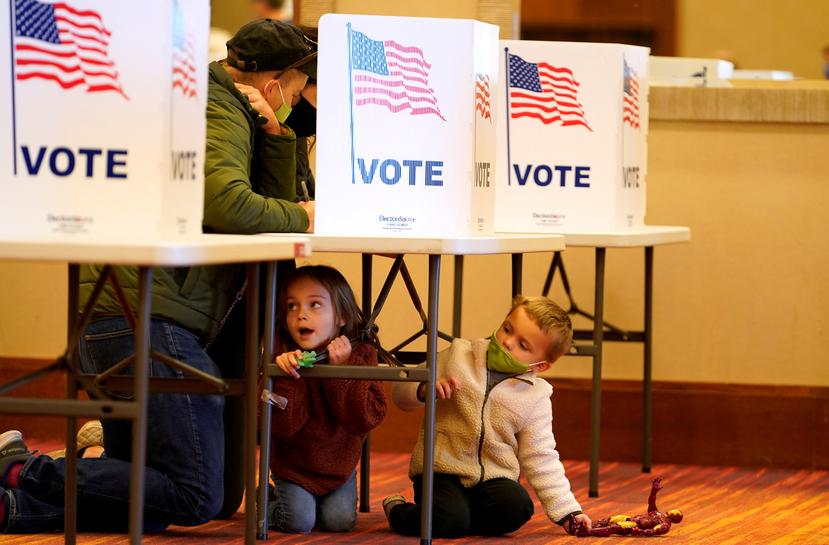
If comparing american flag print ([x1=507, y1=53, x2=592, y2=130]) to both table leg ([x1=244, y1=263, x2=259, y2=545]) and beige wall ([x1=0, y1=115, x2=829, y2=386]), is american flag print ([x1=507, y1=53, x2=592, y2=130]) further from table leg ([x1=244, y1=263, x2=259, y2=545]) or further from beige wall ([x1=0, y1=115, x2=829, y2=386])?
table leg ([x1=244, y1=263, x2=259, y2=545])

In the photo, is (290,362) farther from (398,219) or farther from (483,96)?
(483,96)

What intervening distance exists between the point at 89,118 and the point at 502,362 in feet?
4.49

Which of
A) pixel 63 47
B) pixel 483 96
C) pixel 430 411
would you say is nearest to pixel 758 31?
pixel 483 96

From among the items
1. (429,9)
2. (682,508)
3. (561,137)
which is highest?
(429,9)

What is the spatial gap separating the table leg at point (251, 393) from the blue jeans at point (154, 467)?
417mm

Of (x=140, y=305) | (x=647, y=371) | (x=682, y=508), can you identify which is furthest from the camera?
(x=647, y=371)

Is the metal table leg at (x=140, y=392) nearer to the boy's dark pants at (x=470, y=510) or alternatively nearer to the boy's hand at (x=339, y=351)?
the boy's hand at (x=339, y=351)

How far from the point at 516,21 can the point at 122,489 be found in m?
2.18

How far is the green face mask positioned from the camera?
3127 millimetres

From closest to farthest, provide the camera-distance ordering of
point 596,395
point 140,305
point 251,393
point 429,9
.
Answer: point 140,305, point 251,393, point 596,395, point 429,9

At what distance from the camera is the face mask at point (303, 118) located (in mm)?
3172

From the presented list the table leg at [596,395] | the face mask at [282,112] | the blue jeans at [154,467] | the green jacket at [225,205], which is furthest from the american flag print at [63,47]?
the table leg at [596,395]

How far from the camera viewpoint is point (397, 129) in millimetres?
Answer: 2811

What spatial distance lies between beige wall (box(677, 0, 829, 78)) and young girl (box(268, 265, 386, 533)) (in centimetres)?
601
